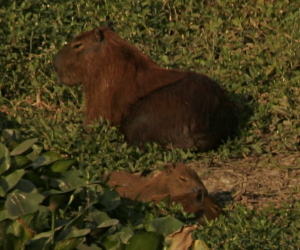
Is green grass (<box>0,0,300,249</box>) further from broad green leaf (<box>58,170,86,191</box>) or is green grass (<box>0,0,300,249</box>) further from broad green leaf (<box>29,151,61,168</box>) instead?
broad green leaf (<box>58,170,86,191</box>)

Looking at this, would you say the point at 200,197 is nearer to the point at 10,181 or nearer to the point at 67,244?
the point at 10,181

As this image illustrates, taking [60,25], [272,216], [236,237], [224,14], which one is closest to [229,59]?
[224,14]

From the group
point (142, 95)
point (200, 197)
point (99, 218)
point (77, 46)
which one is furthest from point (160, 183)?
point (77, 46)

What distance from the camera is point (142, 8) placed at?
8.86 metres

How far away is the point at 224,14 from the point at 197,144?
2556 millimetres

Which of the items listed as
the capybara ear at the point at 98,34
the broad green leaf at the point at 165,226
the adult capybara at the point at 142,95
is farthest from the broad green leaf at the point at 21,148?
the capybara ear at the point at 98,34

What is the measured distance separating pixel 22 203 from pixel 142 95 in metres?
3.77

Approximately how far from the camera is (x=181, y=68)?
319 inches

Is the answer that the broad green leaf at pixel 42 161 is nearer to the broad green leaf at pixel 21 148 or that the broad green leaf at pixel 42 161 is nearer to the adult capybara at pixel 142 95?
the broad green leaf at pixel 21 148

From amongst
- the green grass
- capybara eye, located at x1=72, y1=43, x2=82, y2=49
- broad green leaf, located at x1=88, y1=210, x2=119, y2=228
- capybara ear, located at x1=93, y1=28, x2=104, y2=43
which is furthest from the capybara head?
capybara eye, located at x1=72, y1=43, x2=82, y2=49

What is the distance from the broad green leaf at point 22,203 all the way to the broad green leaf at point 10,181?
94mm

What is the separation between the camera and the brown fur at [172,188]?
5.23m

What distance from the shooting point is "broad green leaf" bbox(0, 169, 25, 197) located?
3.40 metres

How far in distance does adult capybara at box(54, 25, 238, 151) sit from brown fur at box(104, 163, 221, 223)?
41.2 inches
